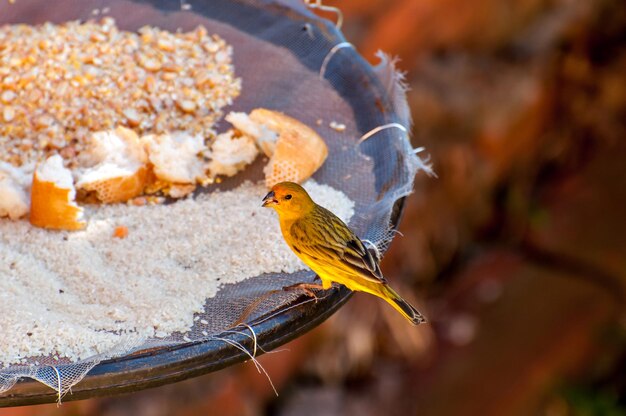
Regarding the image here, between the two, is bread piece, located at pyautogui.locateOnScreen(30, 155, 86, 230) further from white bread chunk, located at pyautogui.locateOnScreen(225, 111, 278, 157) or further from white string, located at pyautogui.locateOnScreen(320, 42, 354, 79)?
white string, located at pyautogui.locateOnScreen(320, 42, 354, 79)

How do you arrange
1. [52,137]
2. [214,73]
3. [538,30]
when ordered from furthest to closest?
[538,30] → [214,73] → [52,137]

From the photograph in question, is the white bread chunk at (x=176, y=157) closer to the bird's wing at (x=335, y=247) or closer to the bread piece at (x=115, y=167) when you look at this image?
the bread piece at (x=115, y=167)

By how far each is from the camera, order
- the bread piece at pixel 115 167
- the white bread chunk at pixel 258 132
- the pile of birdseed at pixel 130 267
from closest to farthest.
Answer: the pile of birdseed at pixel 130 267 < the bread piece at pixel 115 167 < the white bread chunk at pixel 258 132

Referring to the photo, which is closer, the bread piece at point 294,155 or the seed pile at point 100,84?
the bread piece at point 294,155

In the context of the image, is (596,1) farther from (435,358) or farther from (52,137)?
(52,137)

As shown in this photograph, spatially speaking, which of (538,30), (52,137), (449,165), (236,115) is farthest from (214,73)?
(538,30)

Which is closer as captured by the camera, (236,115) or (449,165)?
(236,115)

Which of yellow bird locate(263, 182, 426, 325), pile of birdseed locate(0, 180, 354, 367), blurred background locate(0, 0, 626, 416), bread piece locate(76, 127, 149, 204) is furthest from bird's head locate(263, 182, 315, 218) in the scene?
blurred background locate(0, 0, 626, 416)

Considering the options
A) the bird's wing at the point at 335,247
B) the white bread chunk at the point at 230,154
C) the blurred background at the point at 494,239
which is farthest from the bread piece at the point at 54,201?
the blurred background at the point at 494,239
